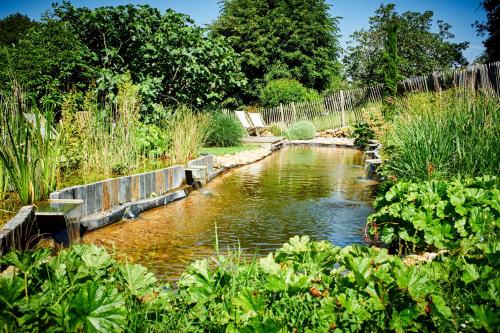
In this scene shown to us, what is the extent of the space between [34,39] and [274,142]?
25.4 ft

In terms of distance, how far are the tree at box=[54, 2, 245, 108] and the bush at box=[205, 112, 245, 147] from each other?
8.25ft

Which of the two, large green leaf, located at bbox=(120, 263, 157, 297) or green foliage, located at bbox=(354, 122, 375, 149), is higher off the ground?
green foliage, located at bbox=(354, 122, 375, 149)

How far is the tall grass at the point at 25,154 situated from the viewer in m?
3.39

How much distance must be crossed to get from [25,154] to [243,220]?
212 centimetres

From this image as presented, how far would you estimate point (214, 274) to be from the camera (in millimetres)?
1693

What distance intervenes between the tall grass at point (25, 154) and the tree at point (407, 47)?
29483 mm

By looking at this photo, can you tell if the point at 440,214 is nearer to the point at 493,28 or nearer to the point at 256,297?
the point at 256,297

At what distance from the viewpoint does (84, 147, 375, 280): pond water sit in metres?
3.44

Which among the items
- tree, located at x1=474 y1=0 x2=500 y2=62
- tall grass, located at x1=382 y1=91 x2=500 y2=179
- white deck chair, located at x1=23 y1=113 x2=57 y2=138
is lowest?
tall grass, located at x1=382 y1=91 x2=500 y2=179

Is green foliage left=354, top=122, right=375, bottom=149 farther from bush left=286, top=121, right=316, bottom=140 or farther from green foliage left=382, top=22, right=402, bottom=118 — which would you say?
bush left=286, top=121, right=316, bottom=140

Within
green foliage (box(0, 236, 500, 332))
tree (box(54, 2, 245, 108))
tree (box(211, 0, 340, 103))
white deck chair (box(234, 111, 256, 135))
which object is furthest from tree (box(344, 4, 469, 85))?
green foliage (box(0, 236, 500, 332))

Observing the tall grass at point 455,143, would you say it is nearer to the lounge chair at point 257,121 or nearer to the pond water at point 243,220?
the pond water at point 243,220

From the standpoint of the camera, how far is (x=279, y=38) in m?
25.2

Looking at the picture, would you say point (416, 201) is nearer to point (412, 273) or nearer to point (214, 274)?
point (412, 273)
